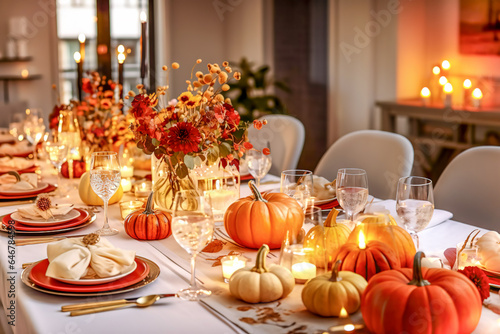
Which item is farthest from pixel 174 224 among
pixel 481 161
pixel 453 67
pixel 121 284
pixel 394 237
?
pixel 453 67

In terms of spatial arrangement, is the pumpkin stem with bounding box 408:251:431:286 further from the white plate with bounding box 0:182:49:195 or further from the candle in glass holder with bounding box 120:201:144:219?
the white plate with bounding box 0:182:49:195

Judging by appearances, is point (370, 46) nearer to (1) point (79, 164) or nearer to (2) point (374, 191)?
(2) point (374, 191)

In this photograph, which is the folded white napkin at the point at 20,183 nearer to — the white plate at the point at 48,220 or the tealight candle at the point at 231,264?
the white plate at the point at 48,220

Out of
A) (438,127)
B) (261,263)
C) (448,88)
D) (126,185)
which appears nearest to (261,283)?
(261,263)

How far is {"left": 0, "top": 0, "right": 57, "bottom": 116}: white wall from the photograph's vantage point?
5.34 m

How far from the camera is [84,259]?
3.91ft

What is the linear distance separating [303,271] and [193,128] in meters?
0.51

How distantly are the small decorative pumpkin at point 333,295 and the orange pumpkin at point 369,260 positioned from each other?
0.09 m

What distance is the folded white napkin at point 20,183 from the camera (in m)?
1.98

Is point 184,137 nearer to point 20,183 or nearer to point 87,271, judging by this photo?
point 87,271

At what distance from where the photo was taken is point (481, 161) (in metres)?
1.96

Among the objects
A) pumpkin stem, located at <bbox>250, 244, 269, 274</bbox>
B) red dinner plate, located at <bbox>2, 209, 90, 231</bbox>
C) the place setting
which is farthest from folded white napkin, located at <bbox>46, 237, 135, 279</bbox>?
red dinner plate, located at <bbox>2, 209, 90, 231</bbox>

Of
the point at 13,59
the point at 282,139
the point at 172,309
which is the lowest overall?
the point at 172,309

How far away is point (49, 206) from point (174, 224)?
648 mm
